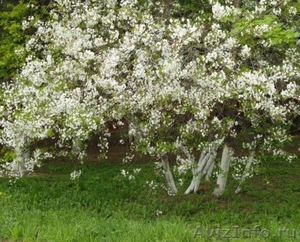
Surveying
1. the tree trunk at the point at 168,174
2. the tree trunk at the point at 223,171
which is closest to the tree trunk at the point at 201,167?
the tree trunk at the point at 223,171

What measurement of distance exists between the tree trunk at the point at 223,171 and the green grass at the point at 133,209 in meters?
0.19

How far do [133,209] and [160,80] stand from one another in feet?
11.6

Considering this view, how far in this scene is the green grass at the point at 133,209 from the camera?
644 cm

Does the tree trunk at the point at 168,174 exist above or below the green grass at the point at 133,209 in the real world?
above

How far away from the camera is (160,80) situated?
8.11m

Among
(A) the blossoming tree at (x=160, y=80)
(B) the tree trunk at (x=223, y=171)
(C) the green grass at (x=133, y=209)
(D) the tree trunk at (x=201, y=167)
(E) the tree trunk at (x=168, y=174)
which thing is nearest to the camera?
(C) the green grass at (x=133, y=209)

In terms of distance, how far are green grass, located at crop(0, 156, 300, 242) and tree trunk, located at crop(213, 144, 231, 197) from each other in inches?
7.6

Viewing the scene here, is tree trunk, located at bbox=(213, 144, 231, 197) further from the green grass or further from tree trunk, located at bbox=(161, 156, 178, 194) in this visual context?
tree trunk, located at bbox=(161, 156, 178, 194)

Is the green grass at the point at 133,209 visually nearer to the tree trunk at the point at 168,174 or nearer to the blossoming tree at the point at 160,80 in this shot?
the tree trunk at the point at 168,174

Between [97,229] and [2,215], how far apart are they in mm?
1918

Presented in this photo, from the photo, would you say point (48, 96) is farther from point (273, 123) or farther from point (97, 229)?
point (273, 123)

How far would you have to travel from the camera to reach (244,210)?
34.6 ft

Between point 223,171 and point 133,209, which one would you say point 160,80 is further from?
point 223,171

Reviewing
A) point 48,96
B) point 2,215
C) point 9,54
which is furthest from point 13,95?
point 9,54
